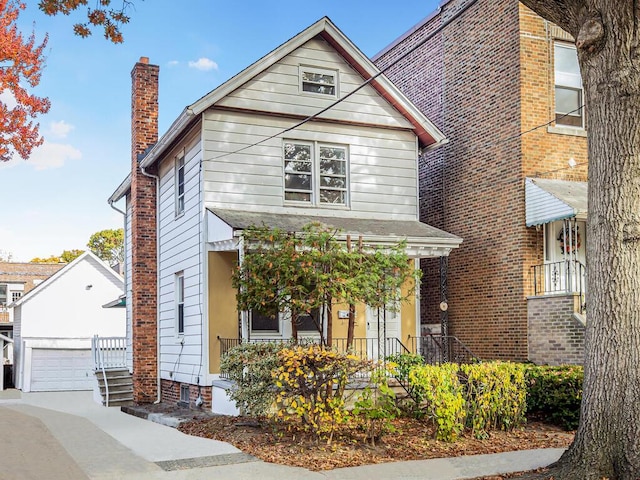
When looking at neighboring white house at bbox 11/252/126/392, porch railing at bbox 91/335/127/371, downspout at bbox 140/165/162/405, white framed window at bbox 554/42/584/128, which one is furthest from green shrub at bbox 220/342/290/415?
neighboring white house at bbox 11/252/126/392

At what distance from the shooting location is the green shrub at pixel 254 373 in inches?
426

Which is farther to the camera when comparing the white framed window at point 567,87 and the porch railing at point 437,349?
the white framed window at point 567,87

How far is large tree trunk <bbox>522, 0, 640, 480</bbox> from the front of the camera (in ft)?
25.9

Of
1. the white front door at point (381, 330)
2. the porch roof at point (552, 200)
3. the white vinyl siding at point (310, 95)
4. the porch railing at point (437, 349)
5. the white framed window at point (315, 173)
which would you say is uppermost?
the white vinyl siding at point (310, 95)

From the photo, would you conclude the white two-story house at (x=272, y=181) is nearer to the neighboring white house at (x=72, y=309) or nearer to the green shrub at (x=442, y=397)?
the green shrub at (x=442, y=397)

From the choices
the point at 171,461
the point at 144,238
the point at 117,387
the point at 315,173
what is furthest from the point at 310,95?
the point at 117,387

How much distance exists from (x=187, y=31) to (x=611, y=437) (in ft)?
44.3

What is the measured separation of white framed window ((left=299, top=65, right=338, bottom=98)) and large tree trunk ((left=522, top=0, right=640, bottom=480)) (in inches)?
346

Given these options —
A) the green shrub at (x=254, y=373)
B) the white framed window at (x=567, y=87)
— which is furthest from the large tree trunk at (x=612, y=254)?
the white framed window at (x=567, y=87)

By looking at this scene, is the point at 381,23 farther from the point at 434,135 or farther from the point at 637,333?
the point at 637,333

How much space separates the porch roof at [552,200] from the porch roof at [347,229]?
169 centimetres

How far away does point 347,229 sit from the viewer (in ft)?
48.7

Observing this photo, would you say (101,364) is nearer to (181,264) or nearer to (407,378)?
(181,264)

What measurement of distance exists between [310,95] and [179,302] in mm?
5646
